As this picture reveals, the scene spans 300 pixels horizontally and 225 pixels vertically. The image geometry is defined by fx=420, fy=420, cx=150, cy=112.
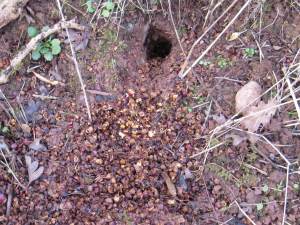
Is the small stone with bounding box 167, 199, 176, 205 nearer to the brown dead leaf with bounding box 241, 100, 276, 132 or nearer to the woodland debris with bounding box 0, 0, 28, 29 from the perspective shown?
the brown dead leaf with bounding box 241, 100, 276, 132

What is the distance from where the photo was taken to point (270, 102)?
7.28ft

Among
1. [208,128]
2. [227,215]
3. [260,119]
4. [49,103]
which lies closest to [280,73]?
[260,119]

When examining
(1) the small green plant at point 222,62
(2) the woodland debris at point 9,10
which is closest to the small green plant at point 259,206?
(1) the small green plant at point 222,62

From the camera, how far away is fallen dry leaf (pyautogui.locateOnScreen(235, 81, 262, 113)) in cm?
224

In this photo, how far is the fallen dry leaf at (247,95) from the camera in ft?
7.36

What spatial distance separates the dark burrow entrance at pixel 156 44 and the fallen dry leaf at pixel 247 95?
0.55 m

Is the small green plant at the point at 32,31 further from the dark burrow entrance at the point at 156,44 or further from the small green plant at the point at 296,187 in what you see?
the small green plant at the point at 296,187

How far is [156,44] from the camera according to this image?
8.44 ft

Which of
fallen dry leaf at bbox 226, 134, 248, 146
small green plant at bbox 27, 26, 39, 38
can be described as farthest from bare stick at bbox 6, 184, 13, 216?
fallen dry leaf at bbox 226, 134, 248, 146

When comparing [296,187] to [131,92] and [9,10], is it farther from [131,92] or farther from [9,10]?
[9,10]

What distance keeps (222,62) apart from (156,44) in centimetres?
45

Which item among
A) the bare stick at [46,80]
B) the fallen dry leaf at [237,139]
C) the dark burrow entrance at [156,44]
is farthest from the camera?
the dark burrow entrance at [156,44]

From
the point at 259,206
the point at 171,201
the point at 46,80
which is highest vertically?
the point at 46,80

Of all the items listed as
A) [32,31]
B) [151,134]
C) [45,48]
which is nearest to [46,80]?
[45,48]
